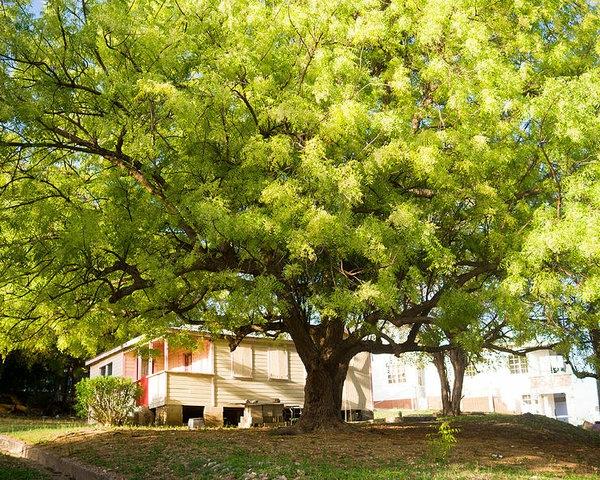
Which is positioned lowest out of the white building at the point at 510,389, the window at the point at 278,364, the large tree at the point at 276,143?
the white building at the point at 510,389

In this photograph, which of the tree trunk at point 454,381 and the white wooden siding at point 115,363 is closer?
the white wooden siding at point 115,363

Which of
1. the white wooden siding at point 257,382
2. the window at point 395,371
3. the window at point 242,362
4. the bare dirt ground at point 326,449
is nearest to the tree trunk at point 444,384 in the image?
the white wooden siding at point 257,382

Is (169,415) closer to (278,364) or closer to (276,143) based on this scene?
(278,364)

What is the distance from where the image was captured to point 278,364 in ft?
93.0

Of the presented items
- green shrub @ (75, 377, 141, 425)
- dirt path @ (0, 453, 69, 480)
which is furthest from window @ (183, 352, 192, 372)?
dirt path @ (0, 453, 69, 480)

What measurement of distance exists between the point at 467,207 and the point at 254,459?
6.39 m

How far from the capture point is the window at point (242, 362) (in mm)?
26891

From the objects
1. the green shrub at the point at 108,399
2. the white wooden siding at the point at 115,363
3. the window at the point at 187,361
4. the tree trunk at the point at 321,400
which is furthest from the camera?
the white wooden siding at the point at 115,363

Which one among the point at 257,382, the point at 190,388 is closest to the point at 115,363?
the point at 190,388

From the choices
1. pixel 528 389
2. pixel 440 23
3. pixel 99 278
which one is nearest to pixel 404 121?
pixel 440 23

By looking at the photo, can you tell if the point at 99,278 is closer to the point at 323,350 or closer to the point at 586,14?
the point at 323,350

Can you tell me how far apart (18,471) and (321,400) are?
24.3 ft

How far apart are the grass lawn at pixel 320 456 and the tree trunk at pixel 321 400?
72cm

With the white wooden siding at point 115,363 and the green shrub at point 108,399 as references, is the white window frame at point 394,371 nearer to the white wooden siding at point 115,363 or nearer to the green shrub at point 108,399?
the white wooden siding at point 115,363
